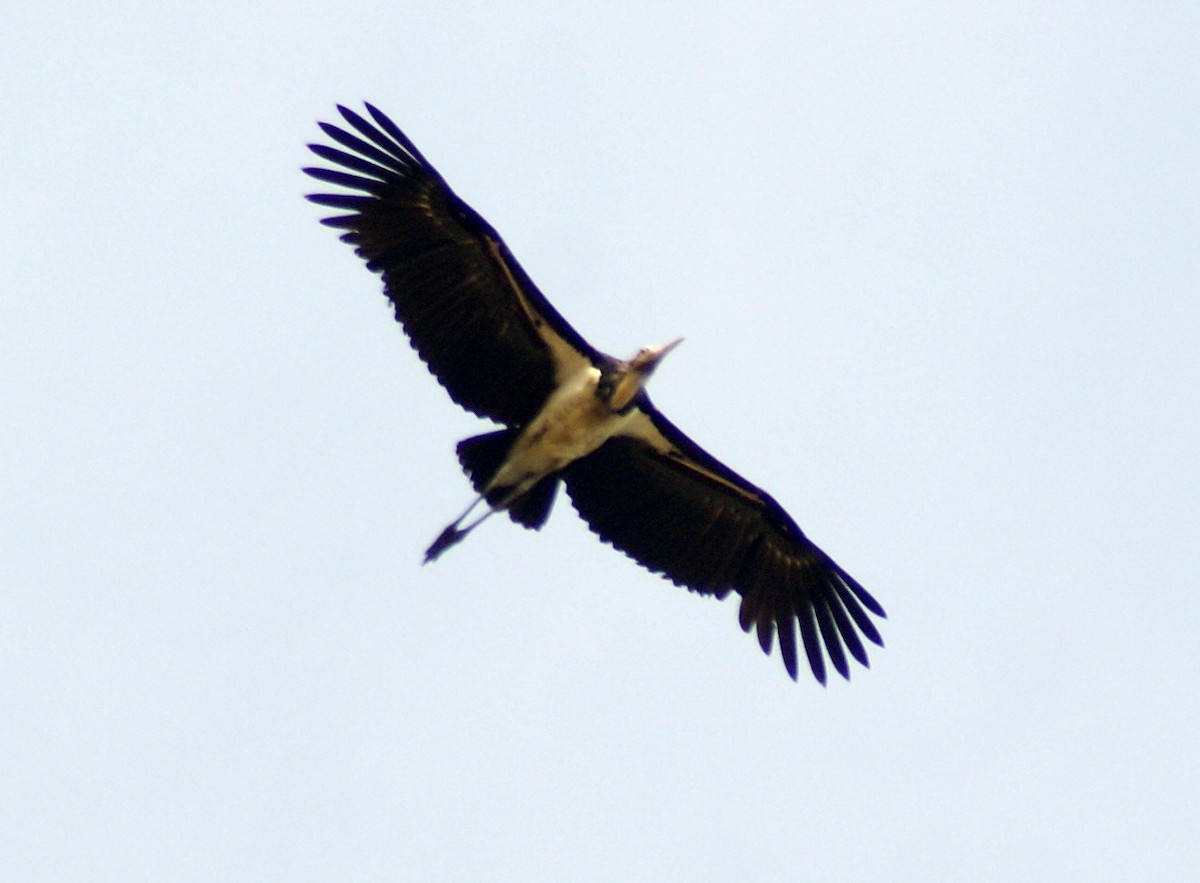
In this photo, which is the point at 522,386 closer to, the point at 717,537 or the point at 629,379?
the point at 629,379

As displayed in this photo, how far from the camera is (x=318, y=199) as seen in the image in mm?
19797

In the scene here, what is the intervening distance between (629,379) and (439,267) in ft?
6.85

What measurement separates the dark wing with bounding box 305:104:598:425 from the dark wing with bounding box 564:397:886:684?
1.35 metres

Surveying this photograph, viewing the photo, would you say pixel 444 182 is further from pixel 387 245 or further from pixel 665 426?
pixel 665 426

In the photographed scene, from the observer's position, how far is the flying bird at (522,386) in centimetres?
1989

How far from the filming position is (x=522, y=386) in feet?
66.9

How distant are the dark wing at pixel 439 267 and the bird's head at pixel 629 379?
44 cm

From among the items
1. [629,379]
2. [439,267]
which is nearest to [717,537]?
[629,379]

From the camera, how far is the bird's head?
66.2 ft

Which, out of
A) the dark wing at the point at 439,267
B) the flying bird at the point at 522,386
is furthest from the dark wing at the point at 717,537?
the dark wing at the point at 439,267

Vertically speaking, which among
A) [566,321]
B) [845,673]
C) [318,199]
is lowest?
[845,673]

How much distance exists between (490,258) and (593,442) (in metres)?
2.03

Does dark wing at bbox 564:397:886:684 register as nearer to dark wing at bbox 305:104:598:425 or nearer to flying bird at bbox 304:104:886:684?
flying bird at bbox 304:104:886:684

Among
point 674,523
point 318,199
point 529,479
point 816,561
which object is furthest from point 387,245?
point 816,561
